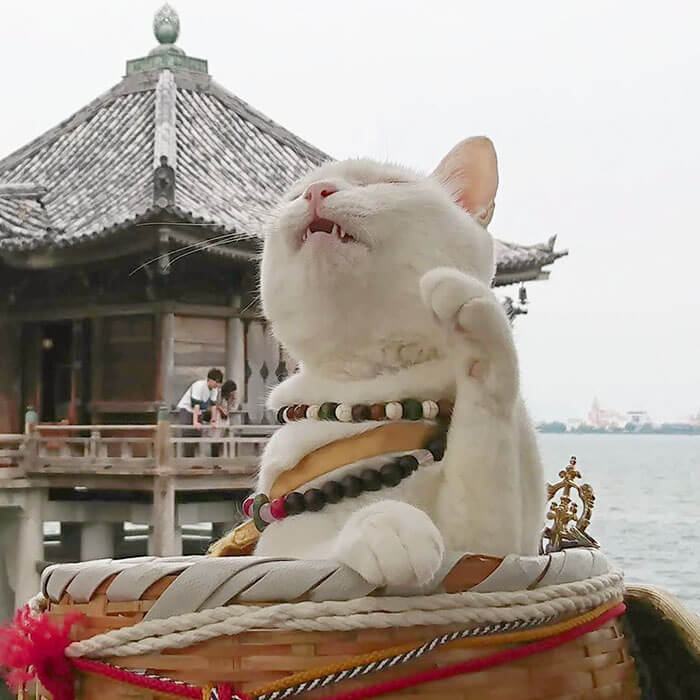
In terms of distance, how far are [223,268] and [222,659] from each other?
4.36 metres

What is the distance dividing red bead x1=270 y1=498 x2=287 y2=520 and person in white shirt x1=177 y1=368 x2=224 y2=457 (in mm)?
3924

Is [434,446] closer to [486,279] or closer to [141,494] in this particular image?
[486,279]

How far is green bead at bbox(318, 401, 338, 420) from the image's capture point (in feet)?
2.40

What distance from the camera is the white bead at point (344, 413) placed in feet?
2.35

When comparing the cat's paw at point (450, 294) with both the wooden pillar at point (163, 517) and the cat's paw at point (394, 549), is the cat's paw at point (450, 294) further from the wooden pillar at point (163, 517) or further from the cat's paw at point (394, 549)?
the wooden pillar at point (163, 517)

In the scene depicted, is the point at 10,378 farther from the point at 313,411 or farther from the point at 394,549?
the point at 394,549

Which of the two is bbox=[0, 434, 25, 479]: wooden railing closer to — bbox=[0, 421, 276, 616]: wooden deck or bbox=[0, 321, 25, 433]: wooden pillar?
bbox=[0, 421, 276, 616]: wooden deck

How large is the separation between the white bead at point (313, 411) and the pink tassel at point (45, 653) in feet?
0.77

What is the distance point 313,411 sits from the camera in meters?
0.75

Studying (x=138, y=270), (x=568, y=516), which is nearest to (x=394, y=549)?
(x=568, y=516)

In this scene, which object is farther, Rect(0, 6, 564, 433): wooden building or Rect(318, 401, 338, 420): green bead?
Rect(0, 6, 564, 433): wooden building

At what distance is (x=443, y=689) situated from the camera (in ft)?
1.85

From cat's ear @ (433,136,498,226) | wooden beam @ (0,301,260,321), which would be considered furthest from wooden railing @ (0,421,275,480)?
cat's ear @ (433,136,498,226)

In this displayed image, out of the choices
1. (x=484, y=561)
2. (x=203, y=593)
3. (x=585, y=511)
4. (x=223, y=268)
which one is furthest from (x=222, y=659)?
(x=223, y=268)
